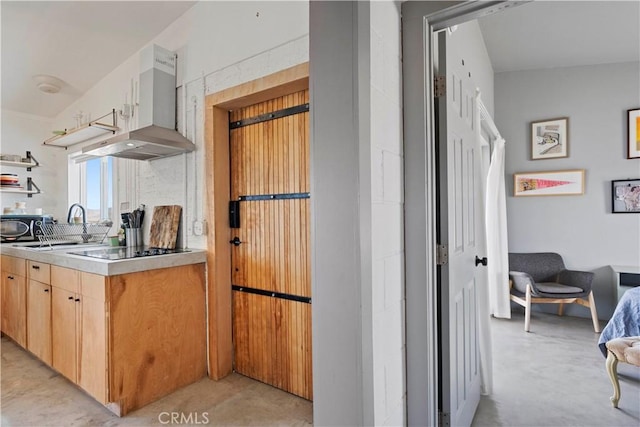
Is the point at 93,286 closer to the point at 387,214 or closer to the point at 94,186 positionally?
the point at 387,214

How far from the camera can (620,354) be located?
203 cm

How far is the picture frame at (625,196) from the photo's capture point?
379 cm

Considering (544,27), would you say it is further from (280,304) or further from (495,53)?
(280,304)

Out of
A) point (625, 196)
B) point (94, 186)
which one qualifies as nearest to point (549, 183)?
point (625, 196)

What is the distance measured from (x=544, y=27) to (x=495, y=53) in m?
0.67

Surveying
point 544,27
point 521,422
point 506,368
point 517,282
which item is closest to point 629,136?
point 544,27

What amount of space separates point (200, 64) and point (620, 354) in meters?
3.45

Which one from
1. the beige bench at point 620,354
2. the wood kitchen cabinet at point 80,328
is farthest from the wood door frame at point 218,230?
the beige bench at point 620,354

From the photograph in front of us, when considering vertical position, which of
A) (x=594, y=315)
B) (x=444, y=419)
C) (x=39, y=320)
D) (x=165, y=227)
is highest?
(x=165, y=227)

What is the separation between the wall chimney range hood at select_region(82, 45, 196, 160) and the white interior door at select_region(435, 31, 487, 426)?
73.8 inches

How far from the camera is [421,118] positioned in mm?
1332

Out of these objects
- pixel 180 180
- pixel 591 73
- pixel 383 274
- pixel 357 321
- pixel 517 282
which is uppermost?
pixel 591 73

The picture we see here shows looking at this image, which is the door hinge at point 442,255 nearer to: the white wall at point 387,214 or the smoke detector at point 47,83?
the white wall at point 387,214

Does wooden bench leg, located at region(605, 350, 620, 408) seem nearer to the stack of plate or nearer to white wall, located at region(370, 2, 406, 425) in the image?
white wall, located at region(370, 2, 406, 425)
